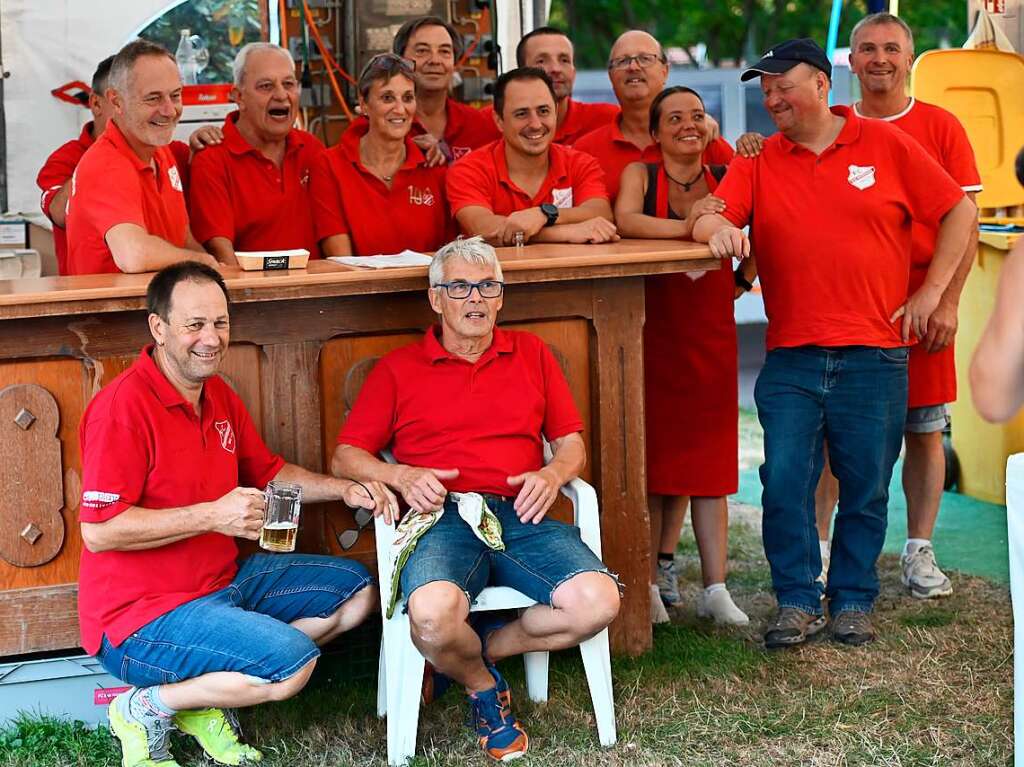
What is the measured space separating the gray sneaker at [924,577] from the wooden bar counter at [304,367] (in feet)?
3.60

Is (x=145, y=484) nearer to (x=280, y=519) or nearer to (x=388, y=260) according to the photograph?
(x=280, y=519)

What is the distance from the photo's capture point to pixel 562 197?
4.20m

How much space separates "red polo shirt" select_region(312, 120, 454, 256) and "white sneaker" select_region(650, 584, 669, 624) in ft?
4.14

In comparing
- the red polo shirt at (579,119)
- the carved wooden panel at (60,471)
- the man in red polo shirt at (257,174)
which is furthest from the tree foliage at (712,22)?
the carved wooden panel at (60,471)

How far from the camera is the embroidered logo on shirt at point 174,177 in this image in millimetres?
3955

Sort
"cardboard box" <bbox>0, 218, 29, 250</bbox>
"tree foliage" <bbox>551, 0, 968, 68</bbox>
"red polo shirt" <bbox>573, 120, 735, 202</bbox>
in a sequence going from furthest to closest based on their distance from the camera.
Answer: "tree foliage" <bbox>551, 0, 968, 68</bbox>, "cardboard box" <bbox>0, 218, 29, 250</bbox>, "red polo shirt" <bbox>573, 120, 735, 202</bbox>

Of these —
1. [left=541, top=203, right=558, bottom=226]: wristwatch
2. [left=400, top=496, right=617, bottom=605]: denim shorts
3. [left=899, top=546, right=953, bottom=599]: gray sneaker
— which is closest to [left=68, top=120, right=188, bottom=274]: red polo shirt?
[left=541, top=203, right=558, bottom=226]: wristwatch

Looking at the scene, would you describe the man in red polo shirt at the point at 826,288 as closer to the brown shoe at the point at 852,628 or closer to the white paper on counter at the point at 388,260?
the brown shoe at the point at 852,628

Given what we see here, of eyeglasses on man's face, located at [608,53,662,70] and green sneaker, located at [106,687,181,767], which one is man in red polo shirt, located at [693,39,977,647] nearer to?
eyeglasses on man's face, located at [608,53,662,70]

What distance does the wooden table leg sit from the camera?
12.7ft

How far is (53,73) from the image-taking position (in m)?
5.49

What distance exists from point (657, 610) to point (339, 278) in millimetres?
1502

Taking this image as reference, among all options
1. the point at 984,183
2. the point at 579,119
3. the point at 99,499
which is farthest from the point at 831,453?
the point at 984,183

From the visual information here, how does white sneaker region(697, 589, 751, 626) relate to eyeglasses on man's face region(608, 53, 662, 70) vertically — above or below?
below
